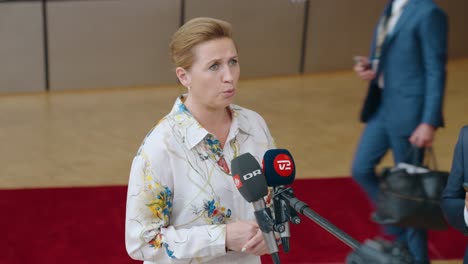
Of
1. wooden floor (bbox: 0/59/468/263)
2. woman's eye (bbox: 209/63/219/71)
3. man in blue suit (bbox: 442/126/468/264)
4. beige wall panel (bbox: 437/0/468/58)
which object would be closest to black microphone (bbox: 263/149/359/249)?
woman's eye (bbox: 209/63/219/71)

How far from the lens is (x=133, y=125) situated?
23.2ft

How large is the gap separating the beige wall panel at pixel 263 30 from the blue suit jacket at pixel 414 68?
480 cm

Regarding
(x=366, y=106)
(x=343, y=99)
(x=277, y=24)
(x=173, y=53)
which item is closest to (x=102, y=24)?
(x=277, y=24)

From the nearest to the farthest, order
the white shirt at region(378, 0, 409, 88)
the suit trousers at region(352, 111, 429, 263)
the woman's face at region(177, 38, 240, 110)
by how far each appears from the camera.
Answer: the woman's face at region(177, 38, 240, 110)
the white shirt at region(378, 0, 409, 88)
the suit trousers at region(352, 111, 429, 263)

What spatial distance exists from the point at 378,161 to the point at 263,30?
496cm

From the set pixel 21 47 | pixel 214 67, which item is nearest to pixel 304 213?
pixel 214 67

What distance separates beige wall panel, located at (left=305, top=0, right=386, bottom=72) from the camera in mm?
8938

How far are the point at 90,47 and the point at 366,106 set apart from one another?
481 cm

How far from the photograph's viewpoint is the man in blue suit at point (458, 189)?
101 inches

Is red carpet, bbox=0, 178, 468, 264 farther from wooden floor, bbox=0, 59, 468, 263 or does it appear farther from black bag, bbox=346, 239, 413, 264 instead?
black bag, bbox=346, 239, 413, 264

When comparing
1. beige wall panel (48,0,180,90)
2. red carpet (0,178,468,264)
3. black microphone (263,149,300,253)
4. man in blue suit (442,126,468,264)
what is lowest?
red carpet (0,178,468,264)

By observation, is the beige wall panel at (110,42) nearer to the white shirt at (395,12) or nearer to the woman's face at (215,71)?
the white shirt at (395,12)

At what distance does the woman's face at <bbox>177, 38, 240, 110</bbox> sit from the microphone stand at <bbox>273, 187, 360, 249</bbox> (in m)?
0.52

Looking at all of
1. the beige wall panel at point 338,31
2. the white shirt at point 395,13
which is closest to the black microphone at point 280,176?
the white shirt at point 395,13
